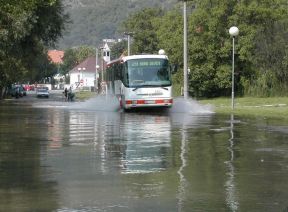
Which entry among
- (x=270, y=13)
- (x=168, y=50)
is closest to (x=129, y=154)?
(x=270, y=13)

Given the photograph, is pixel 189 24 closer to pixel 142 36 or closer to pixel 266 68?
pixel 266 68

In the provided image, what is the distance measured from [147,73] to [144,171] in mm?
26554

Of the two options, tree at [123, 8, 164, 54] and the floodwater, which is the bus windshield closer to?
the floodwater

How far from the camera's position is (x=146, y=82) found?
127 feet

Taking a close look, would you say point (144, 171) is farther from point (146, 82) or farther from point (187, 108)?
point (187, 108)

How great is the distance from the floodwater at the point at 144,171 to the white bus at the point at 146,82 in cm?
1612

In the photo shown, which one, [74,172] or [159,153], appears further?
[159,153]

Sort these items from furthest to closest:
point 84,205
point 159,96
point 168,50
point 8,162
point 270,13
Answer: point 168,50, point 270,13, point 159,96, point 8,162, point 84,205

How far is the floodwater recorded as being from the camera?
9438mm

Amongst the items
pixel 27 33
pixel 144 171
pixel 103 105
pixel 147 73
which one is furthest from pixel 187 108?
pixel 144 171

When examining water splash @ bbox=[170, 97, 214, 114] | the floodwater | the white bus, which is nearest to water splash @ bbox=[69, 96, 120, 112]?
water splash @ bbox=[170, 97, 214, 114]

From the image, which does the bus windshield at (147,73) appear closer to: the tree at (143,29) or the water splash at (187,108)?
the water splash at (187,108)

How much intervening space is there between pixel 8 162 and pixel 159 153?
138 inches

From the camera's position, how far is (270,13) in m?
60.7
